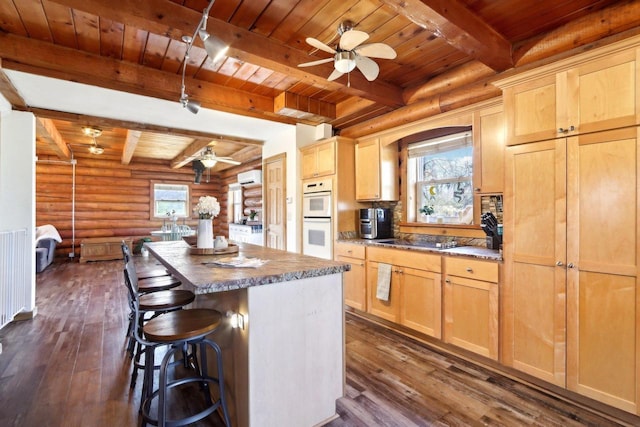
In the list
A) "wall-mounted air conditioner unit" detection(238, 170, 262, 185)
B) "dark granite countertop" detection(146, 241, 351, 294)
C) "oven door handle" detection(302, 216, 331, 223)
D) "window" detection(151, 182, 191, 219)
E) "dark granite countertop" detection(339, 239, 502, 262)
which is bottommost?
"dark granite countertop" detection(339, 239, 502, 262)

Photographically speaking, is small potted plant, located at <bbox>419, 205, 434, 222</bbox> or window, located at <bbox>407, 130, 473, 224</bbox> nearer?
window, located at <bbox>407, 130, 473, 224</bbox>

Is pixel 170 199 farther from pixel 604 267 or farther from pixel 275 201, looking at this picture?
pixel 604 267

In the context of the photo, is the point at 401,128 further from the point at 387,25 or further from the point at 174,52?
the point at 174,52

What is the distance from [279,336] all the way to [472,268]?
1711 millimetres

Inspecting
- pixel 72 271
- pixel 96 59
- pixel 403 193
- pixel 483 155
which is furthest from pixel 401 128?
pixel 72 271

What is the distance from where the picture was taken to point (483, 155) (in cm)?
274

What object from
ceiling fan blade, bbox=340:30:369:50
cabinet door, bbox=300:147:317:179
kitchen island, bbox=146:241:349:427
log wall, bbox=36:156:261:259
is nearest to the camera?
kitchen island, bbox=146:241:349:427

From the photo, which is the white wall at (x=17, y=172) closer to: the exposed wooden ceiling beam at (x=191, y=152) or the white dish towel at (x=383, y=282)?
the exposed wooden ceiling beam at (x=191, y=152)

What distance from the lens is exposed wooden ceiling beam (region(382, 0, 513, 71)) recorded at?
6.08 feet

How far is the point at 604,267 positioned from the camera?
189cm

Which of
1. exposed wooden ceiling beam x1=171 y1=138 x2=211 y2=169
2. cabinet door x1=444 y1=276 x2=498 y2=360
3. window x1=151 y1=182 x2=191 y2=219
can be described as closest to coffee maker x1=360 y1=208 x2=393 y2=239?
cabinet door x1=444 y1=276 x2=498 y2=360

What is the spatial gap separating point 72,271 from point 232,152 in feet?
13.1

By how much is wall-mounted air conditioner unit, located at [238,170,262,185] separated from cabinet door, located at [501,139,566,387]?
5.69 metres

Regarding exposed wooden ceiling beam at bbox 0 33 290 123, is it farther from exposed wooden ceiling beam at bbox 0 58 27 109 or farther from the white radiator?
the white radiator
